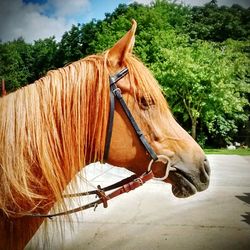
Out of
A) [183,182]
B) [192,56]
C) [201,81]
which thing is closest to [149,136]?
[183,182]

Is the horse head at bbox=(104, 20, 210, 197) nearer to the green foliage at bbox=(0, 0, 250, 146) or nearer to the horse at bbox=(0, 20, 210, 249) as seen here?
the horse at bbox=(0, 20, 210, 249)

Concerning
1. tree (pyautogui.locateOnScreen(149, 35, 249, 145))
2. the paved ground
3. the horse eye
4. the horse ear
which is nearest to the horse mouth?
the horse eye

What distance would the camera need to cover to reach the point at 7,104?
58.8 inches

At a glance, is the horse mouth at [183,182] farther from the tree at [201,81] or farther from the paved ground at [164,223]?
the tree at [201,81]

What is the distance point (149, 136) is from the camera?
1.62m

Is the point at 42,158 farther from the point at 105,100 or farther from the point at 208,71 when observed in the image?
the point at 208,71

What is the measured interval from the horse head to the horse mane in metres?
0.03

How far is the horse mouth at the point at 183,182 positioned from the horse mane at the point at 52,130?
1.39 ft

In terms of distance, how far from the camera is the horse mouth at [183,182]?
65.3 inches

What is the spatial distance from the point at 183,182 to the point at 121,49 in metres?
0.79

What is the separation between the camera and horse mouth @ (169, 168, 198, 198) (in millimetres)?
1659

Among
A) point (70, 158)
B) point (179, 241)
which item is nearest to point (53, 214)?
point (70, 158)

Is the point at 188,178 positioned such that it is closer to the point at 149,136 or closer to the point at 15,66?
the point at 149,136

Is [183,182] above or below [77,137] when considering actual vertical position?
below
